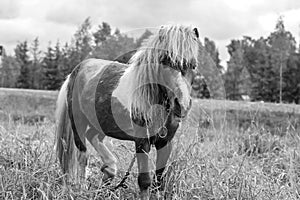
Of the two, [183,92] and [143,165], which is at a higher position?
[183,92]

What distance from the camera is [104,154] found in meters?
3.40

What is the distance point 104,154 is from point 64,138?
0.48 meters

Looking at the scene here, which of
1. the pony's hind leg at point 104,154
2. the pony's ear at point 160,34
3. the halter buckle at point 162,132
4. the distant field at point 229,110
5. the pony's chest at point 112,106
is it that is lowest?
the distant field at point 229,110

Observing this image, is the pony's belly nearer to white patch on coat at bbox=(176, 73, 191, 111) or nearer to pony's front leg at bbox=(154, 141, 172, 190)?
pony's front leg at bbox=(154, 141, 172, 190)

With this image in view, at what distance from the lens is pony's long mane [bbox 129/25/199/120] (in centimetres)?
253

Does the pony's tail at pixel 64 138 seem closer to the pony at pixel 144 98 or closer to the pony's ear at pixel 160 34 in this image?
the pony at pixel 144 98

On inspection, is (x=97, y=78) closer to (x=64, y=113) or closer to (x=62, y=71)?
(x=64, y=113)

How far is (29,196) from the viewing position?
291 cm

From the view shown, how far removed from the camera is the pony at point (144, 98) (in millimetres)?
2549

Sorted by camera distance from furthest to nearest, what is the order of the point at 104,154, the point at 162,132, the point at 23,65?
the point at 23,65, the point at 104,154, the point at 162,132

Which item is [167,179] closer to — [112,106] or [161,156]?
[161,156]

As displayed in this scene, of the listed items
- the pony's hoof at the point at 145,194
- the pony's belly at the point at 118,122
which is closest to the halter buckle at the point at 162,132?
the pony's belly at the point at 118,122

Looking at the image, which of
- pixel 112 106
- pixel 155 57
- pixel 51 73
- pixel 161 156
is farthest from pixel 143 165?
pixel 51 73

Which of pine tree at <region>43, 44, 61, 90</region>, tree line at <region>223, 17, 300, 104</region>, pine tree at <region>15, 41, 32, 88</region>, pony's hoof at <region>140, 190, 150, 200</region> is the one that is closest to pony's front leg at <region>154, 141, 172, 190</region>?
pony's hoof at <region>140, 190, 150, 200</region>
